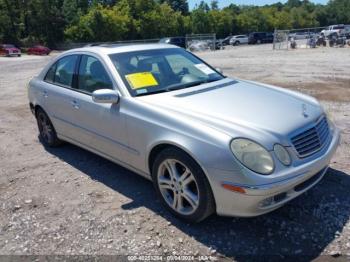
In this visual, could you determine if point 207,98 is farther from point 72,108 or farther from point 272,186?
point 72,108

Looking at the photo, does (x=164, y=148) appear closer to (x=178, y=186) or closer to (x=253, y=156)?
(x=178, y=186)

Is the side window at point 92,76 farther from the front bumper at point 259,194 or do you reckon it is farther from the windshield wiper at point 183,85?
the front bumper at point 259,194

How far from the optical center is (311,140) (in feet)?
11.1

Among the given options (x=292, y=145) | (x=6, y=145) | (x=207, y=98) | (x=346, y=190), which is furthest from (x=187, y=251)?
(x=6, y=145)

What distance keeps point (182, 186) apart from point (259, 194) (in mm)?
780

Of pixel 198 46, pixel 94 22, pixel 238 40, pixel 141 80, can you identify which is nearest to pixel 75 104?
pixel 141 80

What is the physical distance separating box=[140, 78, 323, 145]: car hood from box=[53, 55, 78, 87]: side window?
5.04 feet

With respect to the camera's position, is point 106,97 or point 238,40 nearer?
point 106,97

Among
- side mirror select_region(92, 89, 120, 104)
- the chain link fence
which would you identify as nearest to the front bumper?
side mirror select_region(92, 89, 120, 104)

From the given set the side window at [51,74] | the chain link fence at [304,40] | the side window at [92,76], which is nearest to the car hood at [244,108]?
the side window at [92,76]

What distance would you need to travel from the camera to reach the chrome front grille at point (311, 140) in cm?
325

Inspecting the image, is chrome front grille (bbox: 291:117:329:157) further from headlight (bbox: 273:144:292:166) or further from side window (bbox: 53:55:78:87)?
side window (bbox: 53:55:78:87)

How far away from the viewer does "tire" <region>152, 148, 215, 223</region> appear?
3275 mm

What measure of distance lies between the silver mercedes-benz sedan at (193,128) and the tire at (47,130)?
0.61 meters
